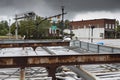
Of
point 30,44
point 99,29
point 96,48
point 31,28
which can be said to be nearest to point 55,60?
point 96,48

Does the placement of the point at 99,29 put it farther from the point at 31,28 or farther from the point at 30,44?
the point at 30,44

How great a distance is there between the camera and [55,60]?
28.7 feet

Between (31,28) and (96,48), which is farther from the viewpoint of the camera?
(31,28)

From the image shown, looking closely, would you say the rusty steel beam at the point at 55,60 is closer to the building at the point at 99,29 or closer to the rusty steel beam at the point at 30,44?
the rusty steel beam at the point at 30,44

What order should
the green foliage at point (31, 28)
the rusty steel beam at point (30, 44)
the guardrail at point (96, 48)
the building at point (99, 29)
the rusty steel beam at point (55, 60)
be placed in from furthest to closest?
1. the building at point (99, 29)
2. the green foliage at point (31, 28)
3. the rusty steel beam at point (30, 44)
4. the guardrail at point (96, 48)
5. the rusty steel beam at point (55, 60)

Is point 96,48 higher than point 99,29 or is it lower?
lower

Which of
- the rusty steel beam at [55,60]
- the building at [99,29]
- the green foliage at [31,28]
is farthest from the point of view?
the building at [99,29]

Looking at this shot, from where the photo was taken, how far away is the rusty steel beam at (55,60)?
841cm

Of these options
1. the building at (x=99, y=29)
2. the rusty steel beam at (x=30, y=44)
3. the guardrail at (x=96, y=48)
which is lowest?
the guardrail at (x=96, y=48)

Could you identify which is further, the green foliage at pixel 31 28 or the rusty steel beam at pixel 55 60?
the green foliage at pixel 31 28

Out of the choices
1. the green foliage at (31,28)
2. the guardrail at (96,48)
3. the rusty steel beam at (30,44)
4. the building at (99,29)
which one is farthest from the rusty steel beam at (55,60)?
the building at (99,29)

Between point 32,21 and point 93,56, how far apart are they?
254 feet

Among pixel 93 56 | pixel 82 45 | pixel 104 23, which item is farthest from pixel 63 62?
pixel 104 23

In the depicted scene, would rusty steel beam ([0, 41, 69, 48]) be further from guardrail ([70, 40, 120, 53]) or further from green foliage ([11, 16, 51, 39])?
green foliage ([11, 16, 51, 39])
